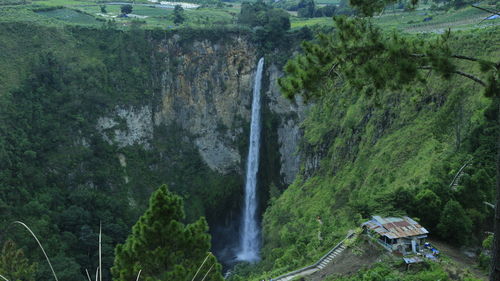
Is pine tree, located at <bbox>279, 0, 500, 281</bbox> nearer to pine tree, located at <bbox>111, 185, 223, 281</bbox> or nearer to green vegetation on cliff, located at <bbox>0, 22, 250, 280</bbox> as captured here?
pine tree, located at <bbox>111, 185, 223, 281</bbox>

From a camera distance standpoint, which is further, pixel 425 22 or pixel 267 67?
pixel 267 67

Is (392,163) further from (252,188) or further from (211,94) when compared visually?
(211,94)

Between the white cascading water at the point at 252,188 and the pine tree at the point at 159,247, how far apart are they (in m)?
28.7

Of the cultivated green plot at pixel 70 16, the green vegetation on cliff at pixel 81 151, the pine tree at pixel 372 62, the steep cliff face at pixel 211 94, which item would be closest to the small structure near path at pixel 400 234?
the pine tree at pixel 372 62

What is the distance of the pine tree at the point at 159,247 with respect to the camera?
1211 cm

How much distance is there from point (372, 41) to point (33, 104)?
1328 inches

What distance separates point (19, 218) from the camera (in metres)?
31.8

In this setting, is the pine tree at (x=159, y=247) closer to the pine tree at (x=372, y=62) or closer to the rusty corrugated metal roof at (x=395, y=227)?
the pine tree at (x=372, y=62)

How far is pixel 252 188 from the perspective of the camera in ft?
145

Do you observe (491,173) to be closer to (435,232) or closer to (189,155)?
(435,232)

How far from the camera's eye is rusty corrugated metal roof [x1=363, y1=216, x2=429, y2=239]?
642 inches

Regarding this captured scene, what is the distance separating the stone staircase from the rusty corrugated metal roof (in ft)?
4.66

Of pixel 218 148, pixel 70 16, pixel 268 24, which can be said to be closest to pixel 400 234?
pixel 218 148

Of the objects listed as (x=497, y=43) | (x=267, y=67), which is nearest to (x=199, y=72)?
(x=267, y=67)
